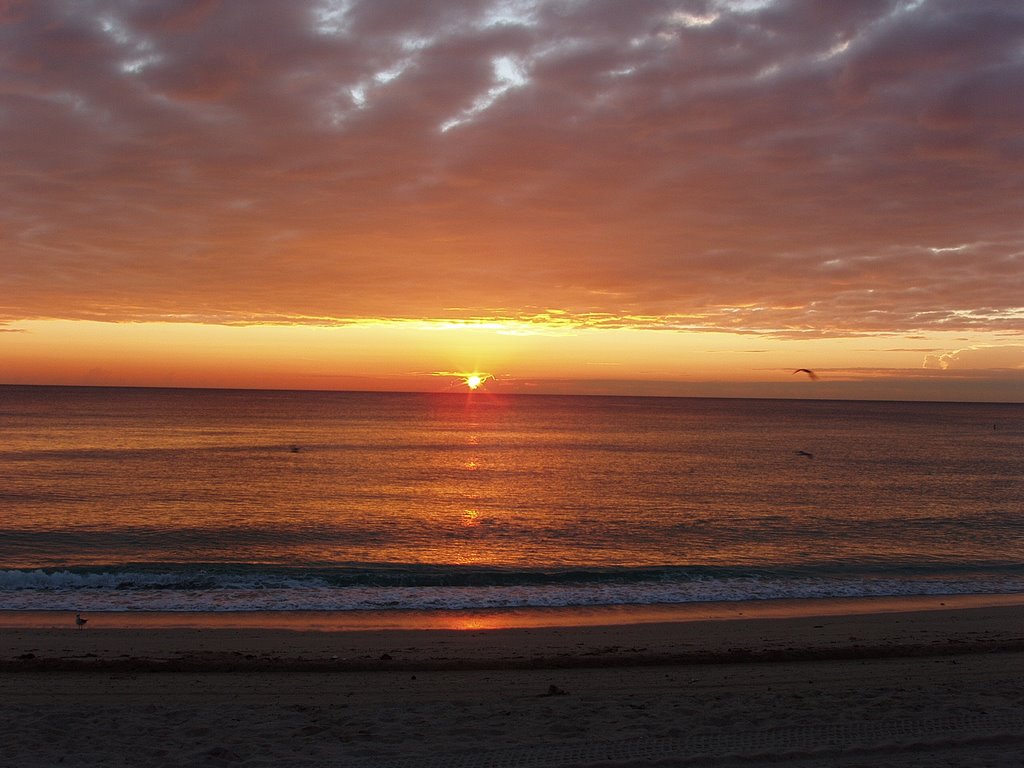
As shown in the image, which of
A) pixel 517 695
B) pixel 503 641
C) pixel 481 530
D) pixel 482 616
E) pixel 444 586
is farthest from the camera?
pixel 481 530

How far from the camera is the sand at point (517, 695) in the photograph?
9281 millimetres

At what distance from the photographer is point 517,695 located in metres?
11.6

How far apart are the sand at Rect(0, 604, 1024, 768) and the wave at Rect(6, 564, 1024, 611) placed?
8.87 ft

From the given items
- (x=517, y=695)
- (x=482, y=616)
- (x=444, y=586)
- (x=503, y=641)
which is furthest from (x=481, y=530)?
(x=517, y=695)

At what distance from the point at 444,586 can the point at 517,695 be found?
9.65m

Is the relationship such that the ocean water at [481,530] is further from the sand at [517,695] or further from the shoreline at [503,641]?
the sand at [517,695]

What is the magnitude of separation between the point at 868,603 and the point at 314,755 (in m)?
15.4

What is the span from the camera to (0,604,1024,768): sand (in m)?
9.28

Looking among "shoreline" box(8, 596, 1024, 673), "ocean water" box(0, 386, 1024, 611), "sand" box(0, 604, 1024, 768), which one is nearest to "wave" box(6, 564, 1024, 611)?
"ocean water" box(0, 386, 1024, 611)

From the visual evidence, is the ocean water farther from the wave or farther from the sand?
the sand

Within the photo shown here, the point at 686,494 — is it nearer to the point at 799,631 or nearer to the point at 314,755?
the point at 799,631

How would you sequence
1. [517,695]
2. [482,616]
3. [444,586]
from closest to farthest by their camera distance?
[517,695]
[482,616]
[444,586]

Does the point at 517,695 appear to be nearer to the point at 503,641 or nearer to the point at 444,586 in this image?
the point at 503,641

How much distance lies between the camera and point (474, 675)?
12703 mm
